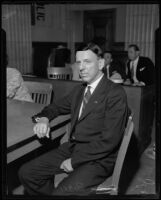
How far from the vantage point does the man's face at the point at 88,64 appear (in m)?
1.83

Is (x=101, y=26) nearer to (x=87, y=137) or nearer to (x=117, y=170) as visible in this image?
(x=87, y=137)

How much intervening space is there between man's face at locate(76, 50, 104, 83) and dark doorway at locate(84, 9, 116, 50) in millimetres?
6616

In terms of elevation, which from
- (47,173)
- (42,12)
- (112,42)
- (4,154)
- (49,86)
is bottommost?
(47,173)

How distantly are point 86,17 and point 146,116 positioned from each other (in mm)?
5859

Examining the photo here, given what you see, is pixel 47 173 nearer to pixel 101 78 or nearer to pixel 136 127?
pixel 101 78

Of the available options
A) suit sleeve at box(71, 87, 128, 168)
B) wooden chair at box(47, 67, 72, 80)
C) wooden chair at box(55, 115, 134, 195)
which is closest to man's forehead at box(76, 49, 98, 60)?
suit sleeve at box(71, 87, 128, 168)

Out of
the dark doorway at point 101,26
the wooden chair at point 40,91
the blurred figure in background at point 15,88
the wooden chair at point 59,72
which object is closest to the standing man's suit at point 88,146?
the blurred figure in background at point 15,88

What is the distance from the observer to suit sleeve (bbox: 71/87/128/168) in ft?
5.54

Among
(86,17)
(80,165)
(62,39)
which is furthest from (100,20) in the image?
(80,165)

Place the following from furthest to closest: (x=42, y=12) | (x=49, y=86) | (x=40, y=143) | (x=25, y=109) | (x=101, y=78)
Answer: (x=42, y=12), (x=49, y=86), (x=25, y=109), (x=101, y=78), (x=40, y=143)

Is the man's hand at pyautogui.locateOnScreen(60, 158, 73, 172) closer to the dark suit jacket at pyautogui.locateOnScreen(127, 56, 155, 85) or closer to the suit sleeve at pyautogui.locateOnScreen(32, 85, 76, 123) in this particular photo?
the suit sleeve at pyautogui.locateOnScreen(32, 85, 76, 123)

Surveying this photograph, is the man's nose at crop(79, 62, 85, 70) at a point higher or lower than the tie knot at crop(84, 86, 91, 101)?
higher

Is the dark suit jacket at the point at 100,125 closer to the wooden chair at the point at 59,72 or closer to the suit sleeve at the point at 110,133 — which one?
the suit sleeve at the point at 110,133

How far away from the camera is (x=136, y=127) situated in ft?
10.7
